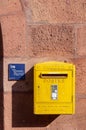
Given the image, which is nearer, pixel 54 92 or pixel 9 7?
pixel 54 92

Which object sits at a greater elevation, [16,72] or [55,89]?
[16,72]

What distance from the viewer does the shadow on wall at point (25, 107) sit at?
3975 mm

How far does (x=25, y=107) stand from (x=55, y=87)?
0.42m

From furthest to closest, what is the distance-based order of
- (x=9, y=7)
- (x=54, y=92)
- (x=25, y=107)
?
(x=25, y=107) < (x=9, y=7) < (x=54, y=92)

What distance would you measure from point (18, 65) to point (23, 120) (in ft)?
1.79

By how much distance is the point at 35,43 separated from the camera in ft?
13.0

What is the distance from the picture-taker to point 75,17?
3947 millimetres

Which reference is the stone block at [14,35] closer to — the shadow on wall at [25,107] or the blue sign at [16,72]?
the blue sign at [16,72]

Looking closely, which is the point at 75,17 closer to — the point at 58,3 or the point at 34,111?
the point at 58,3

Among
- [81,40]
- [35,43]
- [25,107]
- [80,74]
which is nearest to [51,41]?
[35,43]

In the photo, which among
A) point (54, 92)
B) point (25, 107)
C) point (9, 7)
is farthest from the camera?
point (25, 107)

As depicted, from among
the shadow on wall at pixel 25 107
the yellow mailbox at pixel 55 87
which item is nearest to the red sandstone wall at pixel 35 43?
the shadow on wall at pixel 25 107

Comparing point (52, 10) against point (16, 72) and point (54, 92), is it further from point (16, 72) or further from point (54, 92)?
point (54, 92)

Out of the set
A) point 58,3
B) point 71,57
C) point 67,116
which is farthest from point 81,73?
point 58,3
